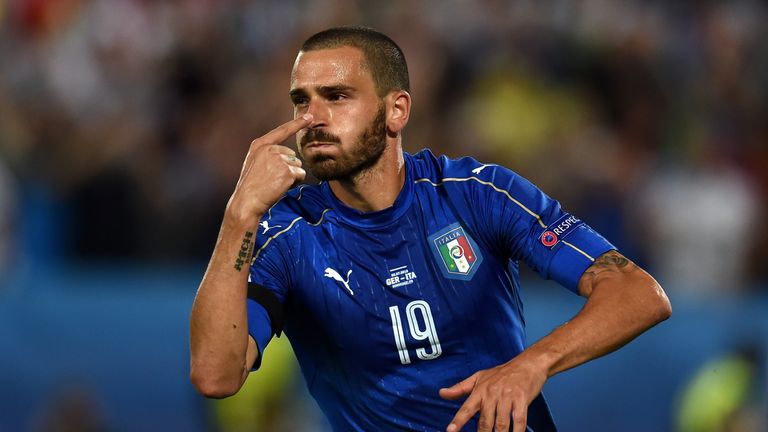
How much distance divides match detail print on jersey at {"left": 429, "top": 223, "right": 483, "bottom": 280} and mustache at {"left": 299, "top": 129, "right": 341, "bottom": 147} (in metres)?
0.59

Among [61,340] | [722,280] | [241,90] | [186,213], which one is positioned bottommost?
[722,280]

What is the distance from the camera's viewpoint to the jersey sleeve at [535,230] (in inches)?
180

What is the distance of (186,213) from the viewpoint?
9.44 meters

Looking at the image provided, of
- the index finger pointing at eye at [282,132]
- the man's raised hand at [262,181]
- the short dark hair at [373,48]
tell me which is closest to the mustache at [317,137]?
the index finger pointing at eye at [282,132]

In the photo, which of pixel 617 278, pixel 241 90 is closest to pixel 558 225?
pixel 617 278

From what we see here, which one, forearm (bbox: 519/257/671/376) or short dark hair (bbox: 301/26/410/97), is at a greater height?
short dark hair (bbox: 301/26/410/97)

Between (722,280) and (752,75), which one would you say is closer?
(722,280)

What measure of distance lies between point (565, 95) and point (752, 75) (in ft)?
6.67

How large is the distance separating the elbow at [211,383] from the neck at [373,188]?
1008 millimetres

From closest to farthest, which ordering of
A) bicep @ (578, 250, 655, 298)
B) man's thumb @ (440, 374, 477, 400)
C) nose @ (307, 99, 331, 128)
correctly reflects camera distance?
man's thumb @ (440, 374, 477, 400) < bicep @ (578, 250, 655, 298) < nose @ (307, 99, 331, 128)

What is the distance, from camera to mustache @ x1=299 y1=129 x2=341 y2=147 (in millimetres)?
4660

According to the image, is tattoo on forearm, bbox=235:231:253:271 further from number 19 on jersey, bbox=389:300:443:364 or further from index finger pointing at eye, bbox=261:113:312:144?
number 19 on jersey, bbox=389:300:443:364

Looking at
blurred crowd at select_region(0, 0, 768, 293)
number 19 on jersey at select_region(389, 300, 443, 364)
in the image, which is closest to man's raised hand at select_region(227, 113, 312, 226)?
number 19 on jersey at select_region(389, 300, 443, 364)

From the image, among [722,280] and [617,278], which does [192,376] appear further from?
[722,280]
